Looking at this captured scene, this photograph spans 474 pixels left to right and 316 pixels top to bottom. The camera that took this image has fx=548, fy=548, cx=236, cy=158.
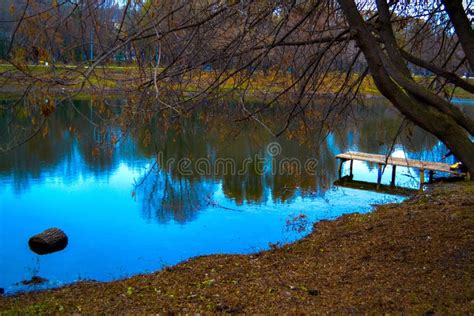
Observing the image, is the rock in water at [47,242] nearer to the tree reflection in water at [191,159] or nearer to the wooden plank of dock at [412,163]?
the tree reflection in water at [191,159]

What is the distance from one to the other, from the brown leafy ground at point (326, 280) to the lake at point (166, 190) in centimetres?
115

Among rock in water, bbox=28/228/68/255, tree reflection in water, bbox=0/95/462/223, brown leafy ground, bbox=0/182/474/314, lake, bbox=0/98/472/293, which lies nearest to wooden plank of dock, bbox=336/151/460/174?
tree reflection in water, bbox=0/95/462/223

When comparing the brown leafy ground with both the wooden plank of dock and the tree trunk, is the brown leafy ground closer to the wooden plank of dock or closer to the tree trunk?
the tree trunk

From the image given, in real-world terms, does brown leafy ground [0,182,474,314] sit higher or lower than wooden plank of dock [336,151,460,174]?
lower

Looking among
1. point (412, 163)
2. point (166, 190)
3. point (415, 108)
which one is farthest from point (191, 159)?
point (415, 108)

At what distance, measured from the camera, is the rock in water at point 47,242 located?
335 inches

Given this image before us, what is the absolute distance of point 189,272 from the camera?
665 cm

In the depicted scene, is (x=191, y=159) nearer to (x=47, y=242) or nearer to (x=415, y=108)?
(x=47, y=242)

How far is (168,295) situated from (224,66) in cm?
233

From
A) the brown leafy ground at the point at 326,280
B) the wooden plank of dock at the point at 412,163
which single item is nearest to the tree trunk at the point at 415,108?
the brown leafy ground at the point at 326,280

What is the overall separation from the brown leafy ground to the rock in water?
5.72 feet

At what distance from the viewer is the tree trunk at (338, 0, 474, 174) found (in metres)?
3.62

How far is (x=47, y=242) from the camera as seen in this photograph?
A: 8484 millimetres

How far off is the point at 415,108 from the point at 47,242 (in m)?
6.53
